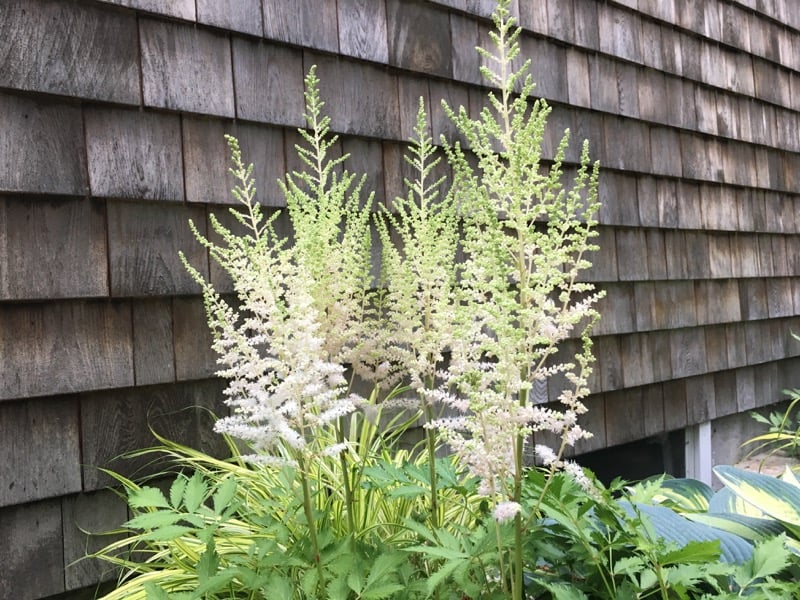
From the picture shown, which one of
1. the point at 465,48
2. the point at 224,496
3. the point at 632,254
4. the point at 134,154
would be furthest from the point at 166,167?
the point at 632,254

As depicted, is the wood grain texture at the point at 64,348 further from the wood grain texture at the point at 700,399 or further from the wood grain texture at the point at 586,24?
the wood grain texture at the point at 700,399

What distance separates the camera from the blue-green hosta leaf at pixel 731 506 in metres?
1.86

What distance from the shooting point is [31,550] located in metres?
1.63

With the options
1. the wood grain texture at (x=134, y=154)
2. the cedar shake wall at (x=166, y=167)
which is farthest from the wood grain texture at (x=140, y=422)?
the wood grain texture at (x=134, y=154)

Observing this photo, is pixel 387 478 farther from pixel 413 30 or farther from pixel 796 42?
pixel 796 42

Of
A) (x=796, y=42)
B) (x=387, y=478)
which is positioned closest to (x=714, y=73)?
(x=796, y=42)

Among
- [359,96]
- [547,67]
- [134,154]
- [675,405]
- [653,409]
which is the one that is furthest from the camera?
[675,405]

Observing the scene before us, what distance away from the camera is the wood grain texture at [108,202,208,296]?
177 cm

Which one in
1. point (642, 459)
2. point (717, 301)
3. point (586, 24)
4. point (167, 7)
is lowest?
point (642, 459)

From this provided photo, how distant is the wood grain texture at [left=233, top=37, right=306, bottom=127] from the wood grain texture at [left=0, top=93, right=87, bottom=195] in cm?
44

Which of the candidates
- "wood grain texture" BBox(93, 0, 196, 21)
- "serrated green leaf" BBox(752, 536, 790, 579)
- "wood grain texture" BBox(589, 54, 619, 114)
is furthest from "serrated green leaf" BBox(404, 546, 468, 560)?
"wood grain texture" BBox(589, 54, 619, 114)

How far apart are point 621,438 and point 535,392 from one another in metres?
0.71

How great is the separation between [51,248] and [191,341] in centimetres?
40

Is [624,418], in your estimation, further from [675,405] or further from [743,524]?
[743,524]
